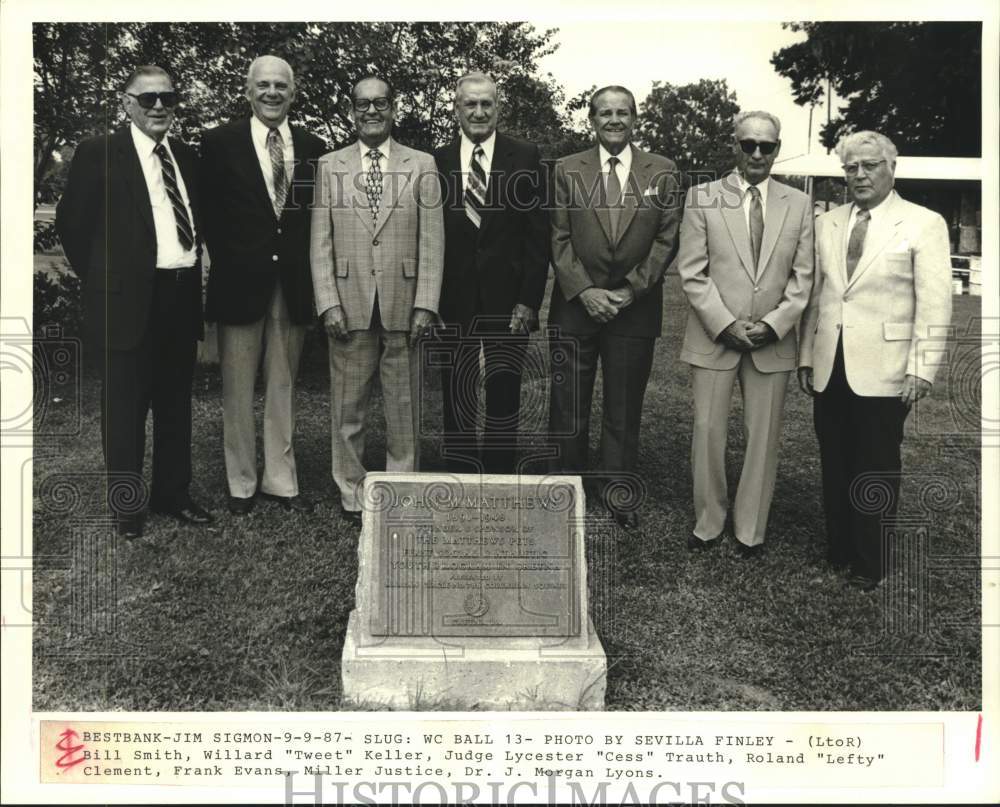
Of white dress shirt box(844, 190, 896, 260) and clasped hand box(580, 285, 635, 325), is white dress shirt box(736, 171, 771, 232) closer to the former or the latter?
white dress shirt box(844, 190, 896, 260)

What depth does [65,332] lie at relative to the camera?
5086mm

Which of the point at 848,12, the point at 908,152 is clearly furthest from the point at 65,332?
the point at 908,152

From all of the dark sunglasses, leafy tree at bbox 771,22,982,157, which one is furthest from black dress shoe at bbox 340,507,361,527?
leafy tree at bbox 771,22,982,157

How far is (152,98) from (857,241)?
3363 mm

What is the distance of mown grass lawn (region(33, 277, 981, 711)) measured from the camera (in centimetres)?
436

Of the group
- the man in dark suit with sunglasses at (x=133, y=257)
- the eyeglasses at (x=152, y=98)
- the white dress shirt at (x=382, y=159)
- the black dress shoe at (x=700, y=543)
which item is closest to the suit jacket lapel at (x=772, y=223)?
the black dress shoe at (x=700, y=543)

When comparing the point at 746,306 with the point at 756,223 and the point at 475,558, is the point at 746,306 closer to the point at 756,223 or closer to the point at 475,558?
the point at 756,223

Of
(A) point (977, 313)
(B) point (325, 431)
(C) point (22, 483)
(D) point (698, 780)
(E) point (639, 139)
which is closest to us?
(D) point (698, 780)

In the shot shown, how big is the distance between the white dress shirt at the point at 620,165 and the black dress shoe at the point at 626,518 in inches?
63.8

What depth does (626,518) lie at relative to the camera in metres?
5.32

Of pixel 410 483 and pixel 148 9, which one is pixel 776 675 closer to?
pixel 410 483

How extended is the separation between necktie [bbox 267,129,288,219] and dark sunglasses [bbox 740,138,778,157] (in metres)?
2.21

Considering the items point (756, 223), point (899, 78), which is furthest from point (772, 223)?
point (899, 78)

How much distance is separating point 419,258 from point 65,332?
1780mm
